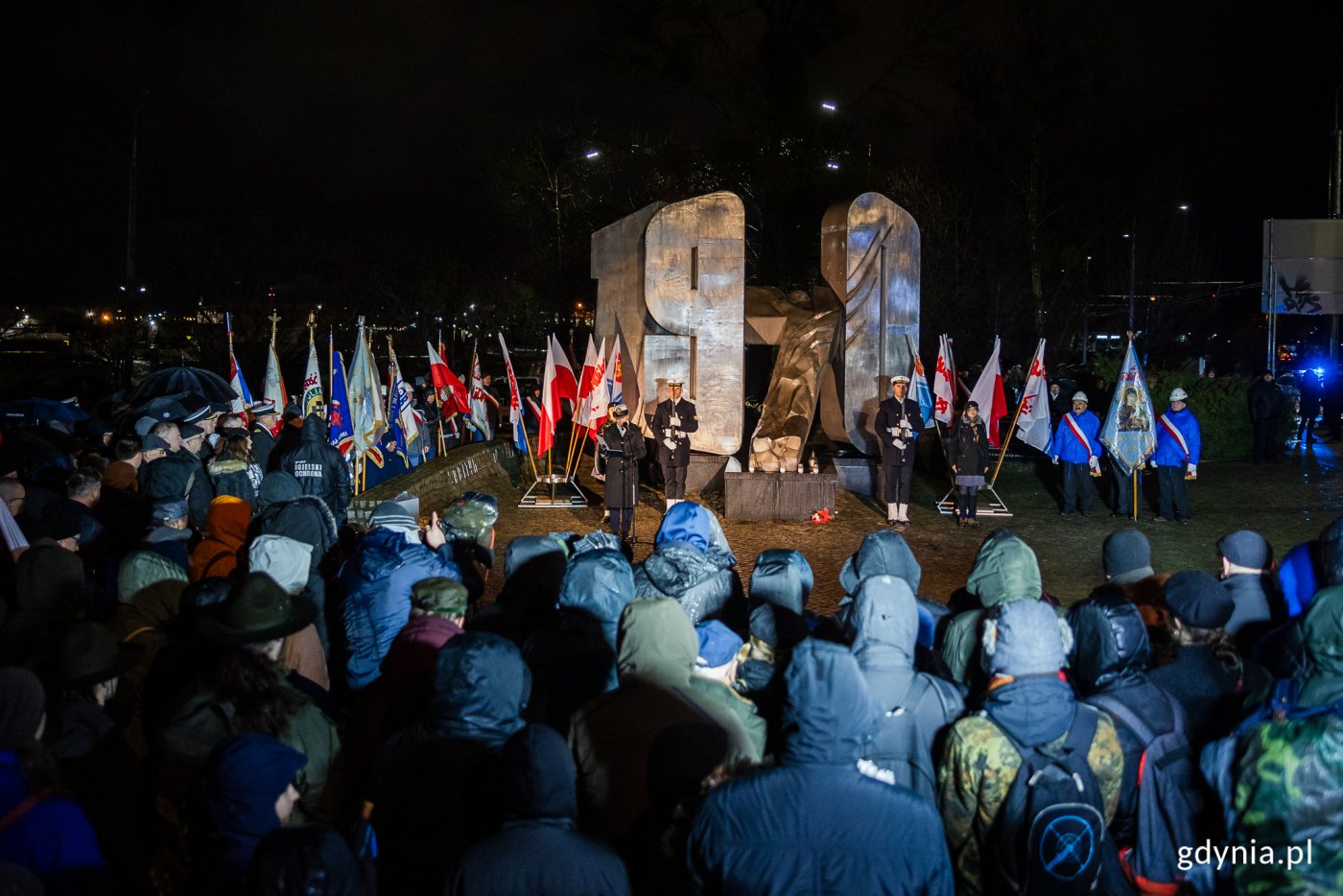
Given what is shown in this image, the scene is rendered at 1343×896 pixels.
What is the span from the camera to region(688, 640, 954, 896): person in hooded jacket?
2863 millimetres

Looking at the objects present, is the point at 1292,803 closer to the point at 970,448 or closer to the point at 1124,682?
the point at 1124,682

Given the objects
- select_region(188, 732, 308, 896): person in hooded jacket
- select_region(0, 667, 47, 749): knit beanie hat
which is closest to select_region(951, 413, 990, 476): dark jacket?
select_region(188, 732, 308, 896): person in hooded jacket

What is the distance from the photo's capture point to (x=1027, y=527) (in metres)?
13.3

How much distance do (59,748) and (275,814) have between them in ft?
3.48

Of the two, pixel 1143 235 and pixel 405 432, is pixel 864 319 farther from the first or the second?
pixel 1143 235

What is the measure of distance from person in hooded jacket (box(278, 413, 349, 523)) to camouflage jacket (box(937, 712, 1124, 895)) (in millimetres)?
7036

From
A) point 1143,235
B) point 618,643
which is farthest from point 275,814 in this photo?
point 1143,235

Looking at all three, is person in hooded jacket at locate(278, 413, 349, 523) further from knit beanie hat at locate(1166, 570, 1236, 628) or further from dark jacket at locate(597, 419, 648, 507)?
knit beanie hat at locate(1166, 570, 1236, 628)

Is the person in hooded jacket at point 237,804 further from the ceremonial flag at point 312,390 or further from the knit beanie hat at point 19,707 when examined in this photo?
the ceremonial flag at point 312,390

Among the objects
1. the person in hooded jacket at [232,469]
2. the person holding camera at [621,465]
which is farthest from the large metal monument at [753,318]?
the person in hooded jacket at [232,469]

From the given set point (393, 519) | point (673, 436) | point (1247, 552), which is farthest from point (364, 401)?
point (1247, 552)

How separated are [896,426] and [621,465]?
A: 3548 millimetres

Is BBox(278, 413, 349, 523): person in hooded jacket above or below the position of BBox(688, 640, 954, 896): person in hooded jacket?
above

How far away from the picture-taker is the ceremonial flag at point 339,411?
43.3 feet
